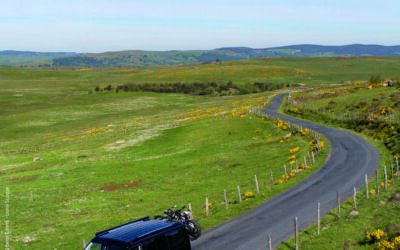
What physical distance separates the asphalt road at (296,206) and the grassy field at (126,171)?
167 centimetres

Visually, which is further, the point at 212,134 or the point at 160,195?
the point at 212,134

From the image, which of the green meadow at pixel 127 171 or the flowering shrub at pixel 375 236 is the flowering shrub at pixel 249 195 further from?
the flowering shrub at pixel 375 236

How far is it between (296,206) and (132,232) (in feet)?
58.9

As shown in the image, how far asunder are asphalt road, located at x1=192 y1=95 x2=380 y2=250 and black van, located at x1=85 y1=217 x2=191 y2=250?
655cm

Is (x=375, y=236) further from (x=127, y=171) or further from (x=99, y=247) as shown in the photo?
(x=127, y=171)

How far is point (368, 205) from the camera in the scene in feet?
101

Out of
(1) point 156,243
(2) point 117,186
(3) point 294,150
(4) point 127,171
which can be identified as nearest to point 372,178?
(3) point 294,150

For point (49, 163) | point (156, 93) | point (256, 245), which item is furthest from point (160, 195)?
point (156, 93)

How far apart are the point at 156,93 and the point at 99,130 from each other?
250 ft

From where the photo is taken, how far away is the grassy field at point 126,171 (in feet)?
122

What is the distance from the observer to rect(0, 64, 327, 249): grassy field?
37312 millimetres

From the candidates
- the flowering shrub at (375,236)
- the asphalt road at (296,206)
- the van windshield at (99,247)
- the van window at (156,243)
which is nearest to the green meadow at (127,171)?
the asphalt road at (296,206)

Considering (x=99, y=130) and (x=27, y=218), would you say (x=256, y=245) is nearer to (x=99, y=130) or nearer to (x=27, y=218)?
(x=27, y=218)

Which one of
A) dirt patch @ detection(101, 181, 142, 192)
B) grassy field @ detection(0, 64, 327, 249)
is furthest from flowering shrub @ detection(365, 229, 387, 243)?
dirt patch @ detection(101, 181, 142, 192)
